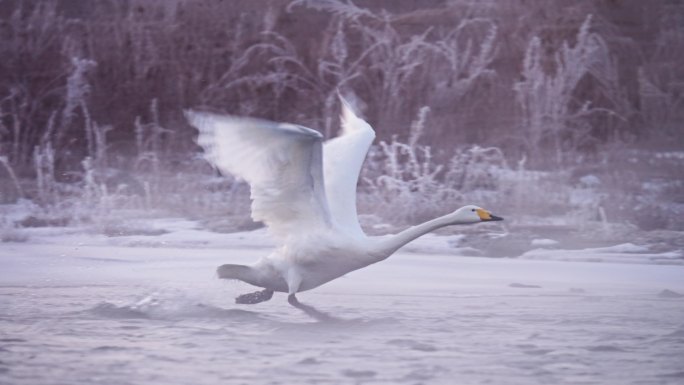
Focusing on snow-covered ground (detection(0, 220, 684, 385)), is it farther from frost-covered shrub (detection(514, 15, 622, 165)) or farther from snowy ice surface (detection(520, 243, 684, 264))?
frost-covered shrub (detection(514, 15, 622, 165))

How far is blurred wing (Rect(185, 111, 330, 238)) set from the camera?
14.5 feet

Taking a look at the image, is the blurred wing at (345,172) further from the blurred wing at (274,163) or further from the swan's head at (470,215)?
the swan's head at (470,215)

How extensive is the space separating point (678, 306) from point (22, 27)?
561 centimetres

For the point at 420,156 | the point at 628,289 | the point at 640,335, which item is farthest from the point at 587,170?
the point at 640,335

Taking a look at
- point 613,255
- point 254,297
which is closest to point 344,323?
point 254,297

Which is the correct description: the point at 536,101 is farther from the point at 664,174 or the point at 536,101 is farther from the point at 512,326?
the point at 512,326

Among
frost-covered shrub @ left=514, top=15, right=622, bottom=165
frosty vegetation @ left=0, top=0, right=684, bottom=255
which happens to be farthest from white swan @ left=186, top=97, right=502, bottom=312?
frost-covered shrub @ left=514, top=15, right=622, bottom=165

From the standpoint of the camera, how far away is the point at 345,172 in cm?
521

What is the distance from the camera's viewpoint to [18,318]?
5160mm

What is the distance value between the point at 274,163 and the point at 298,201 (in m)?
0.32

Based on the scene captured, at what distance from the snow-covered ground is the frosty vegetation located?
746mm

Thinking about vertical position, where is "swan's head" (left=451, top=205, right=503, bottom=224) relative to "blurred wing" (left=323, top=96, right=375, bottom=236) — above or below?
below

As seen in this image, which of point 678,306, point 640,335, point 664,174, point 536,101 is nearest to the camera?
point 640,335

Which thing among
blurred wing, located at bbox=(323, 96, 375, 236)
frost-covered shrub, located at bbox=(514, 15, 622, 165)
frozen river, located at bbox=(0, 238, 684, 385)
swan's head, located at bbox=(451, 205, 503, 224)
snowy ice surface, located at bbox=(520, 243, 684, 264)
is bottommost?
frozen river, located at bbox=(0, 238, 684, 385)
